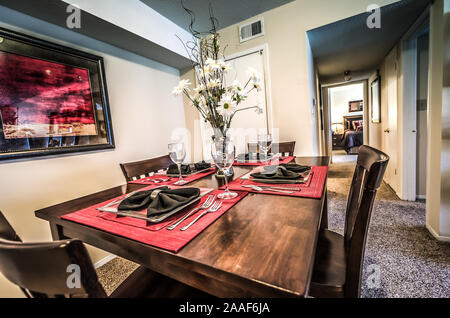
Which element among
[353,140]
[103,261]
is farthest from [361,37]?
[353,140]

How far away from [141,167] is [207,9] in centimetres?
181

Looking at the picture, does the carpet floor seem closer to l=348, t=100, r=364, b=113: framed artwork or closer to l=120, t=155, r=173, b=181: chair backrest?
l=120, t=155, r=173, b=181: chair backrest

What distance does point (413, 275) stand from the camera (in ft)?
4.39

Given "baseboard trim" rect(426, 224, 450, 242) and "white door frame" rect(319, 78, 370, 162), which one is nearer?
"baseboard trim" rect(426, 224, 450, 242)

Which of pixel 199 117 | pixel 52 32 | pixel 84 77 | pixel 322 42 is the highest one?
pixel 322 42

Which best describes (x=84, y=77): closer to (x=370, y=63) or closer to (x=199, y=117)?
(x=199, y=117)

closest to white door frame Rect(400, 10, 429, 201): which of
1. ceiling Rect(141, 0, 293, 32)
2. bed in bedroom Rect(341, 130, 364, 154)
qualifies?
ceiling Rect(141, 0, 293, 32)

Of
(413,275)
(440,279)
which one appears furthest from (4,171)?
(440,279)

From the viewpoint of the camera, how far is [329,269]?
799 mm

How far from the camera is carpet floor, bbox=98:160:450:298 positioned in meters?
1.25

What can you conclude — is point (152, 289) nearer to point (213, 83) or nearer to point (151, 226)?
point (151, 226)

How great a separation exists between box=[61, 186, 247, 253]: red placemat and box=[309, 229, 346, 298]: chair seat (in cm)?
43

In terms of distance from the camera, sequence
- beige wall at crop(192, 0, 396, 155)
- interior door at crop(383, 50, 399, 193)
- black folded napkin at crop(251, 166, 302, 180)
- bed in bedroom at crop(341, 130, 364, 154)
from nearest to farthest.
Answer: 1. black folded napkin at crop(251, 166, 302, 180)
2. beige wall at crop(192, 0, 396, 155)
3. interior door at crop(383, 50, 399, 193)
4. bed in bedroom at crop(341, 130, 364, 154)
